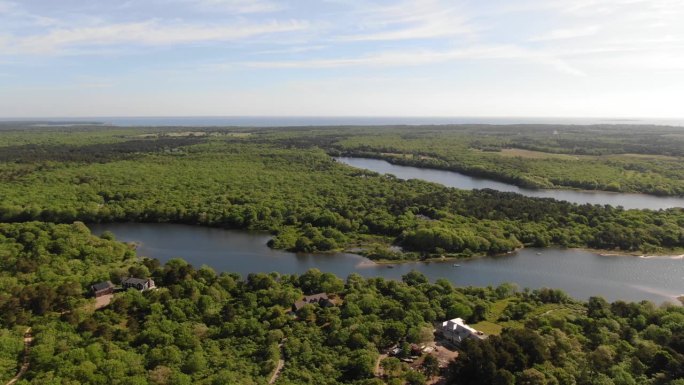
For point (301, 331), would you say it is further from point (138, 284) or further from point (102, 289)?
point (102, 289)

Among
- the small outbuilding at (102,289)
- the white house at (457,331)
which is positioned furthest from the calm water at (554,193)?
the small outbuilding at (102,289)

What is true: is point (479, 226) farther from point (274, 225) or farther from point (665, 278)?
point (274, 225)

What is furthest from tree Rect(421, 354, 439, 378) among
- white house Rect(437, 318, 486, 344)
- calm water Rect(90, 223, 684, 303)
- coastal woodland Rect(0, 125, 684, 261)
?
coastal woodland Rect(0, 125, 684, 261)

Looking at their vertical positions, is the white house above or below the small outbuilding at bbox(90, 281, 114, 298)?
below

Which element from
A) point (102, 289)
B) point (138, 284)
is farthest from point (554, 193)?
point (102, 289)

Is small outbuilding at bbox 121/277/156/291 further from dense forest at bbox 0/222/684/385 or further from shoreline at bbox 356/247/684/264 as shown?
shoreline at bbox 356/247/684/264

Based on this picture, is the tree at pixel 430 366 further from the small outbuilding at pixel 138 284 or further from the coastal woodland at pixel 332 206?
the small outbuilding at pixel 138 284
